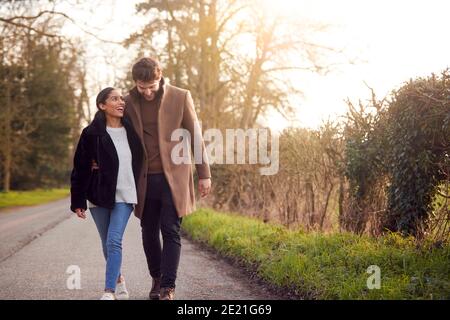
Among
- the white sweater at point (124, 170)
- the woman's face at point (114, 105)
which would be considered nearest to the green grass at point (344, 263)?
the white sweater at point (124, 170)

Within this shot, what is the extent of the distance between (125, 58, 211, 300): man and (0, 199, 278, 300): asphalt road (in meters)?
0.47

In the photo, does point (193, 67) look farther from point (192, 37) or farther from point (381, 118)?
point (381, 118)

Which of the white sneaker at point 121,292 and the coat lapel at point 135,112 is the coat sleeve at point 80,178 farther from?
the white sneaker at point 121,292

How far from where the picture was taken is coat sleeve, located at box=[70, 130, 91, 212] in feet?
15.1

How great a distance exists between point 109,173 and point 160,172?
0.43m

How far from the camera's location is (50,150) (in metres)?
37.6

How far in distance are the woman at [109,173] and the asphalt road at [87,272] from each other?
674mm

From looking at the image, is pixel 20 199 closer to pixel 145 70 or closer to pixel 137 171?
pixel 137 171

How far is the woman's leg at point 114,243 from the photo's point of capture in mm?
4422

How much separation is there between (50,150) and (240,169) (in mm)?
27583

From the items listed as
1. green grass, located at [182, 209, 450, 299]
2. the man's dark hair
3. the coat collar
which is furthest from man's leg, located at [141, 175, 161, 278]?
green grass, located at [182, 209, 450, 299]

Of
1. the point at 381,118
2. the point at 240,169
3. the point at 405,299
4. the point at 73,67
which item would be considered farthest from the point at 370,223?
the point at 73,67

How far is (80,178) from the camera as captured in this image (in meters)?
4.64

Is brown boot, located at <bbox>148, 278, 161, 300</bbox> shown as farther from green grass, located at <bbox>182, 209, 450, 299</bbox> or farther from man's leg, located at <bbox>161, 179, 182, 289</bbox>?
green grass, located at <bbox>182, 209, 450, 299</bbox>
